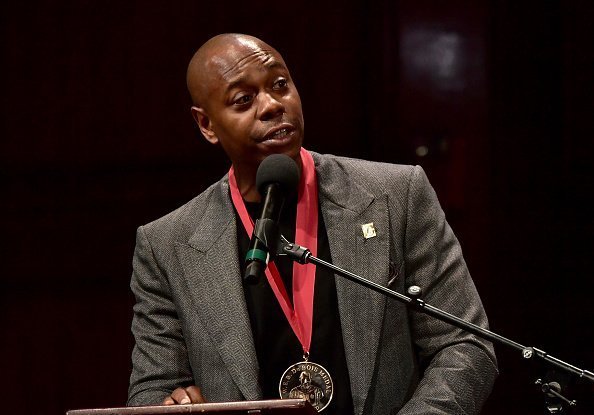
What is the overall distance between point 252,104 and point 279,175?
640 millimetres

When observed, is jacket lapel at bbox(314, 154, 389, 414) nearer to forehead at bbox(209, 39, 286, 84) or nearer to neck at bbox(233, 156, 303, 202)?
neck at bbox(233, 156, 303, 202)

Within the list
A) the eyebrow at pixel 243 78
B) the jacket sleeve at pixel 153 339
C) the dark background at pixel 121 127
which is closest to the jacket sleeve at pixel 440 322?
the eyebrow at pixel 243 78

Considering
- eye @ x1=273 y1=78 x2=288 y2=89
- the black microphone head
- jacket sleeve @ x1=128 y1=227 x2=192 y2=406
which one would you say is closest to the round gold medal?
jacket sleeve @ x1=128 y1=227 x2=192 y2=406

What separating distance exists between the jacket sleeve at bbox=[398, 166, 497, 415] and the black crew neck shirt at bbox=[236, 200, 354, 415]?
17 centimetres

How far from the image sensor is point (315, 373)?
256 centimetres

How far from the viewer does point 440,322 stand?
2.62 m

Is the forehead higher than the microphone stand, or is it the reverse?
the forehead

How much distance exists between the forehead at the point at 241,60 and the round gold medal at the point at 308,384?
0.75m

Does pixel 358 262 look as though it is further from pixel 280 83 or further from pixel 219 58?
pixel 219 58

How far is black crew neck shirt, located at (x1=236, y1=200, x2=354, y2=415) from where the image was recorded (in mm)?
2586

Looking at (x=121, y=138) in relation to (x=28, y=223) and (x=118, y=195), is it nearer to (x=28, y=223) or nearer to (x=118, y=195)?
(x=118, y=195)

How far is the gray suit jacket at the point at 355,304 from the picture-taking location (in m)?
2.54

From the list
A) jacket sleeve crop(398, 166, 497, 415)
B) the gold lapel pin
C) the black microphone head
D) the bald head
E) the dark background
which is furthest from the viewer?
the dark background

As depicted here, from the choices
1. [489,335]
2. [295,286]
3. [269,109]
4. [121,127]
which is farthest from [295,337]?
[121,127]
